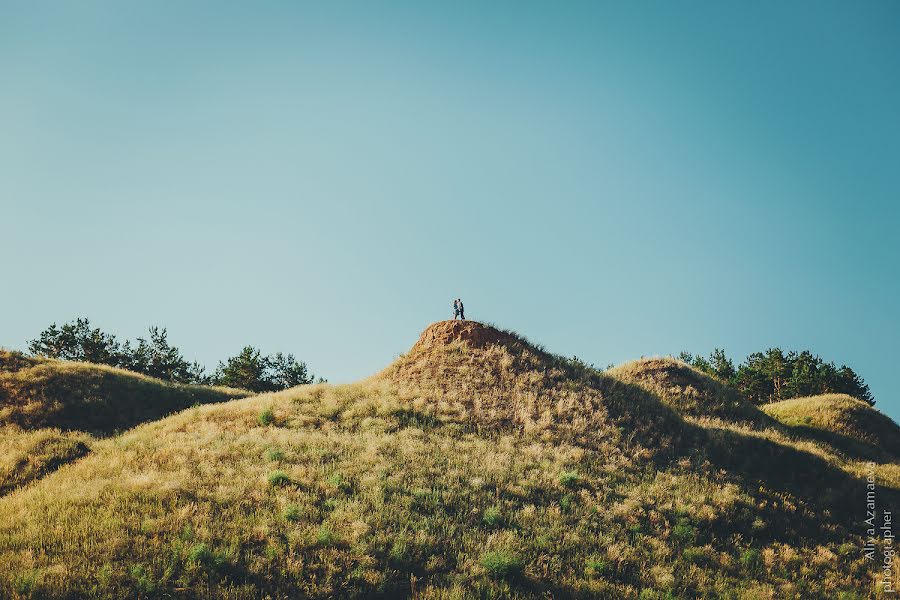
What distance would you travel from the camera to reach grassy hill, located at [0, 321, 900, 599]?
929cm

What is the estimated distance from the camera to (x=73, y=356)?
206 ft

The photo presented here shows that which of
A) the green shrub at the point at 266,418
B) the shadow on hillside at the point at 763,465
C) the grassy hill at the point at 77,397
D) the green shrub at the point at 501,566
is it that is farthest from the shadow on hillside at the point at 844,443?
the grassy hill at the point at 77,397

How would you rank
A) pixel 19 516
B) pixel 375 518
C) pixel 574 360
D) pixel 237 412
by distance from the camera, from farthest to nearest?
pixel 574 360, pixel 237 412, pixel 375 518, pixel 19 516

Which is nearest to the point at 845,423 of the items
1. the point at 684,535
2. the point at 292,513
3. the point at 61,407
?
the point at 684,535

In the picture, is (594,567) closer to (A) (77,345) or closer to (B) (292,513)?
(B) (292,513)

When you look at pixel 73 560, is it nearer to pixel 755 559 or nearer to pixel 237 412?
pixel 237 412

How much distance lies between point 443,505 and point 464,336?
16.5m

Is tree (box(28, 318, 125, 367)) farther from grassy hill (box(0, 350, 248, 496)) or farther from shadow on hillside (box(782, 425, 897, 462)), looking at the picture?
shadow on hillside (box(782, 425, 897, 462))

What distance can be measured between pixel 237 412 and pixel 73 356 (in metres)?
58.6

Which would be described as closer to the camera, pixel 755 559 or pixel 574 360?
pixel 755 559

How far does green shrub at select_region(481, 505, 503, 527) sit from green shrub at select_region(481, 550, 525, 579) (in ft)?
6.01

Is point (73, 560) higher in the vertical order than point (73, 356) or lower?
lower

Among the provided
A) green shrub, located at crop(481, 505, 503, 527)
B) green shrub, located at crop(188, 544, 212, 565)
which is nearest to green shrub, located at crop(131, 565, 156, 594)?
green shrub, located at crop(188, 544, 212, 565)

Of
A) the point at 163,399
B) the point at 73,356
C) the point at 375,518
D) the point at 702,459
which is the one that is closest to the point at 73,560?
the point at 375,518
